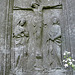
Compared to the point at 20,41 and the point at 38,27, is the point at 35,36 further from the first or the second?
the point at 20,41

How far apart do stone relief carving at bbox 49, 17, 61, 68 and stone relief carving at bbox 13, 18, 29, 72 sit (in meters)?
0.90

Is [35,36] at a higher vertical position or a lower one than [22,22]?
lower

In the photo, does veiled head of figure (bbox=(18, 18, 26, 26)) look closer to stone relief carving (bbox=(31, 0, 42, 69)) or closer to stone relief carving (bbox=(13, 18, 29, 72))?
stone relief carving (bbox=(13, 18, 29, 72))

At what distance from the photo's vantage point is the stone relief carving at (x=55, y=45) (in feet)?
15.4

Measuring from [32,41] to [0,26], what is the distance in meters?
1.27

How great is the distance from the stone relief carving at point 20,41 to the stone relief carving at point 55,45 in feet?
2.95

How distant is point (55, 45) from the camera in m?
4.75

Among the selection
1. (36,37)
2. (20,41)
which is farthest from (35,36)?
(20,41)

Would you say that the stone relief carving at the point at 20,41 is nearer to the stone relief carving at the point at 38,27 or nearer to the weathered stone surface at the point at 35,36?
the weathered stone surface at the point at 35,36

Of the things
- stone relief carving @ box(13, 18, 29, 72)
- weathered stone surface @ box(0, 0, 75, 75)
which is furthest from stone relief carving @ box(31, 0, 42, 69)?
stone relief carving @ box(13, 18, 29, 72)

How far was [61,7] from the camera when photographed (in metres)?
4.98

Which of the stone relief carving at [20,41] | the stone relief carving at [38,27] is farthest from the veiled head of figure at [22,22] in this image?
the stone relief carving at [38,27]

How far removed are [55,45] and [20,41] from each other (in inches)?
49.1

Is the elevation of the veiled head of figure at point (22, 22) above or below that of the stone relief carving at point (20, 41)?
above
